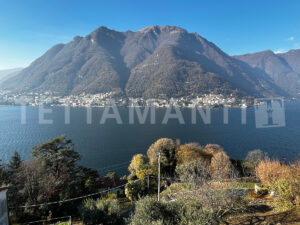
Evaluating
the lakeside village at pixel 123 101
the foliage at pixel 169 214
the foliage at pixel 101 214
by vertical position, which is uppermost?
the lakeside village at pixel 123 101

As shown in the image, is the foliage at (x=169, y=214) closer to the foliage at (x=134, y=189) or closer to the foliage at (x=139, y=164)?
the foliage at (x=134, y=189)

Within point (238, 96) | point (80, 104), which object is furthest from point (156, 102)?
point (238, 96)

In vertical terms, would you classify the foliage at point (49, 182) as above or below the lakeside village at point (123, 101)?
below

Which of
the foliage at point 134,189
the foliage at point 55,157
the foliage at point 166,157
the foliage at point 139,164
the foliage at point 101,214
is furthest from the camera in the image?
the foliage at point 166,157

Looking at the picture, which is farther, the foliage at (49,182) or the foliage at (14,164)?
the foliage at (14,164)

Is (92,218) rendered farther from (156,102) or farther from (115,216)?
(156,102)

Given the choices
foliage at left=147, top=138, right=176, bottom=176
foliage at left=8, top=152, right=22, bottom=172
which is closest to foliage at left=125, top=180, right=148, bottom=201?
foliage at left=147, top=138, right=176, bottom=176

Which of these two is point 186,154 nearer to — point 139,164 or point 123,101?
Answer: point 139,164

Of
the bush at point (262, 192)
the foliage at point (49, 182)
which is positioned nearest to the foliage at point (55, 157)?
the foliage at point (49, 182)
